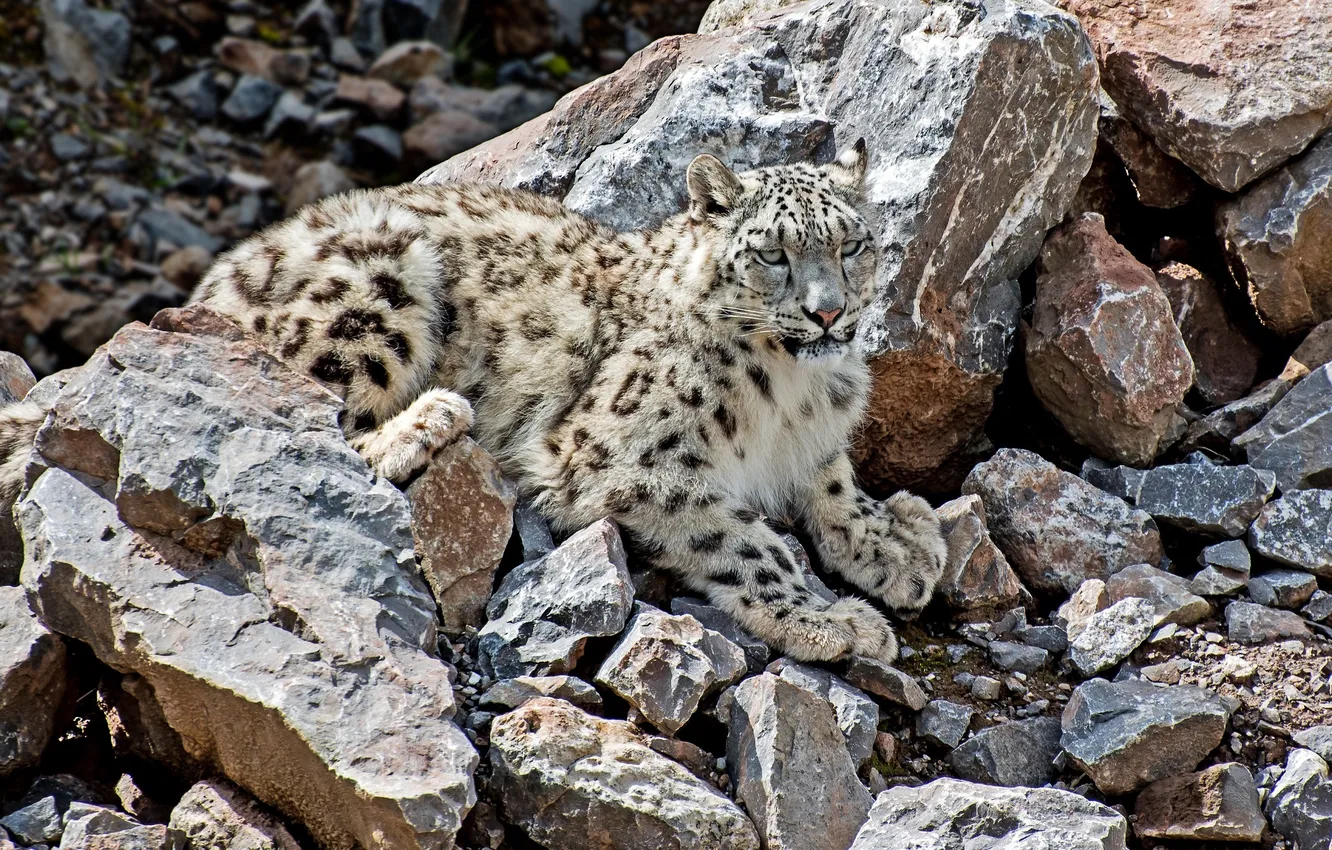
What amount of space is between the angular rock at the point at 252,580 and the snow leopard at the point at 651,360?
1.84ft

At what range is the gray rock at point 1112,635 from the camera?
5.54m

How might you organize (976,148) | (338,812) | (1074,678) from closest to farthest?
1. (338,812)
2. (1074,678)
3. (976,148)

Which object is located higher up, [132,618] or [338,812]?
[132,618]

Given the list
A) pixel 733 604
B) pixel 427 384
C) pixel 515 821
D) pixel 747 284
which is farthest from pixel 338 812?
pixel 747 284

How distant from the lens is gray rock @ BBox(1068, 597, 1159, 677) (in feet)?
18.2

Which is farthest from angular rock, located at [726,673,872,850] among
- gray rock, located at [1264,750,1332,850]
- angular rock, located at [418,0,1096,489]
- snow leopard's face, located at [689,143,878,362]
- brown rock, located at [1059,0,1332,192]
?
brown rock, located at [1059,0,1332,192]

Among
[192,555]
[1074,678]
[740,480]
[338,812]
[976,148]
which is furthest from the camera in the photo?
[976,148]

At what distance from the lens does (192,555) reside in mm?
4898

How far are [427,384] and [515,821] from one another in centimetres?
237

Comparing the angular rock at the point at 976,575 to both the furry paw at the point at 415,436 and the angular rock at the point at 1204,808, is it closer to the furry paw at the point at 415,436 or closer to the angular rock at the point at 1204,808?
the angular rock at the point at 1204,808

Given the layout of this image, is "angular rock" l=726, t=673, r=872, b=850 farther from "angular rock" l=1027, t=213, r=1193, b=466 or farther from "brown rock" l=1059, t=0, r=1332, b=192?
"brown rock" l=1059, t=0, r=1332, b=192

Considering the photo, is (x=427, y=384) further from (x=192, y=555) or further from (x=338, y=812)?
(x=338, y=812)

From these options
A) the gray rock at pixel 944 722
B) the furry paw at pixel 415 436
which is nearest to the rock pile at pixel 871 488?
the gray rock at pixel 944 722

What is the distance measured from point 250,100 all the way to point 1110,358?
385 inches
